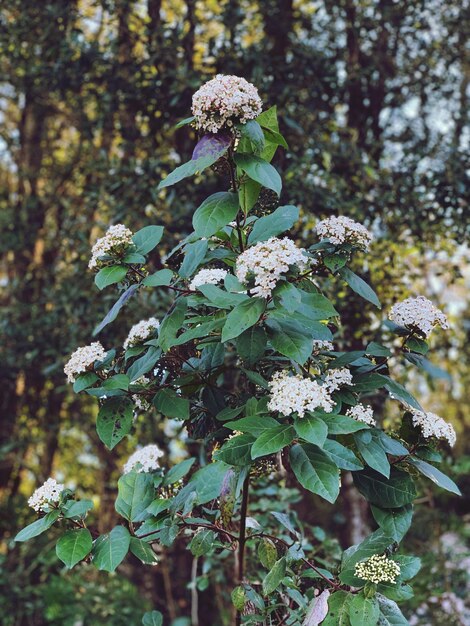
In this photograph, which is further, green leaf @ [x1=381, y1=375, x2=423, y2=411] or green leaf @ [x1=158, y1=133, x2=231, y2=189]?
green leaf @ [x1=381, y1=375, x2=423, y2=411]

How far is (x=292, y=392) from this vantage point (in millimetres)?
1267

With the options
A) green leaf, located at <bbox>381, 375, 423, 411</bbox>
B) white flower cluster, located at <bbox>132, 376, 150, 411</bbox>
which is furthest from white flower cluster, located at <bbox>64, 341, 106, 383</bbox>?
green leaf, located at <bbox>381, 375, 423, 411</bbox>

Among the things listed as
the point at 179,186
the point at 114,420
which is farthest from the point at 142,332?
the point at 179,186

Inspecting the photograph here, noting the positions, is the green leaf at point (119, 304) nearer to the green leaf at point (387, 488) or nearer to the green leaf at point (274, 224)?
the green leaf at point (274, 224)

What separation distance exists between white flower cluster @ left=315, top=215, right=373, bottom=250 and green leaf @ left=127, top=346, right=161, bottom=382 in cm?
48

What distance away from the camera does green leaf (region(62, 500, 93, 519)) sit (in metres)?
1.33

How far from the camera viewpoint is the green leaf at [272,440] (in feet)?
3.81

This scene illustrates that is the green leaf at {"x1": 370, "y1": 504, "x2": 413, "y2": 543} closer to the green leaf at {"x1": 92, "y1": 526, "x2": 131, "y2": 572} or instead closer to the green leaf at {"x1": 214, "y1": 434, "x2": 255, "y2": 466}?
the green leaf at {"x1": 214, "y1": 434, "x2": 255, "y2": 466}

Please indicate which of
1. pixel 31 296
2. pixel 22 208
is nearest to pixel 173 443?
pixel 31 296

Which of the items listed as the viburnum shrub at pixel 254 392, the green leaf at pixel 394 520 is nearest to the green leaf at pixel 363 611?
the viburnum shrub at pixel 254 392

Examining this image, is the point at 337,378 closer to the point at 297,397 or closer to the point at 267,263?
the point at 297,397

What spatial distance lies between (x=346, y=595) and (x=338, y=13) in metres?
3.58

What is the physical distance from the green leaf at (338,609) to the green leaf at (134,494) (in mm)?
483

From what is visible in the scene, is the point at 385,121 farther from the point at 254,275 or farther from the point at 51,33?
the point at 254,275
